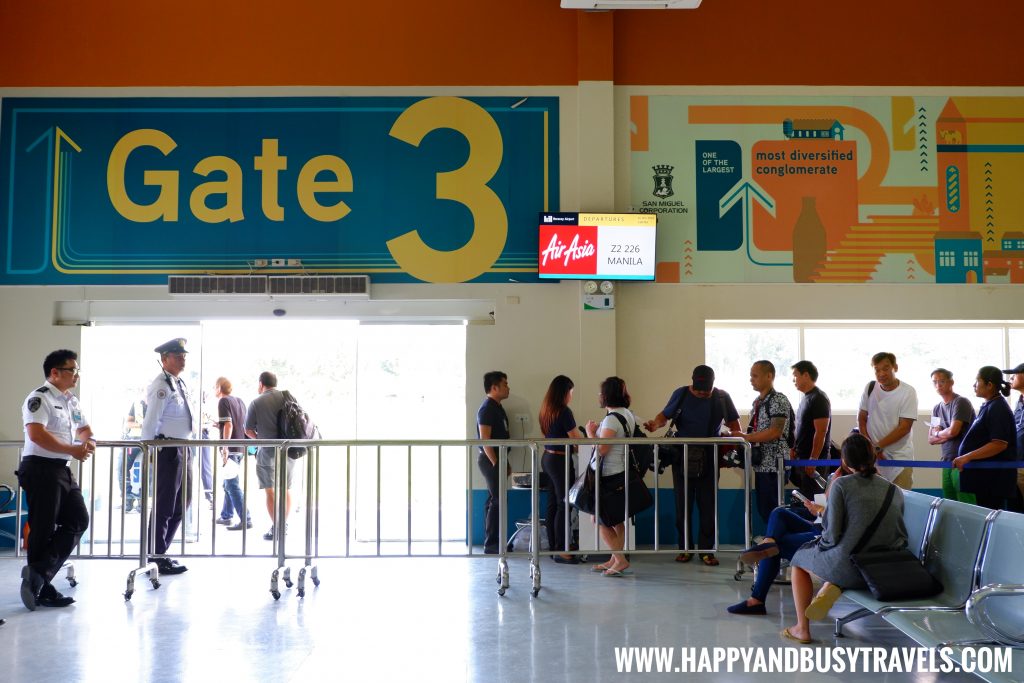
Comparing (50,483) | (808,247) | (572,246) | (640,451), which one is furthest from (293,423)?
(808,247)

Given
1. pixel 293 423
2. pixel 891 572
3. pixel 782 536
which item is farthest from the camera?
pixel 293 423

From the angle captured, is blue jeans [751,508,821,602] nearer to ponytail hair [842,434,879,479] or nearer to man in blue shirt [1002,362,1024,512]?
ponytail hair [842,434,879,479]

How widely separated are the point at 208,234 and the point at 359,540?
10.3ft

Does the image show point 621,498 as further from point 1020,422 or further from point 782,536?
point 1020,422

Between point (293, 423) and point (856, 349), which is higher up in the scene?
point (856, 349)

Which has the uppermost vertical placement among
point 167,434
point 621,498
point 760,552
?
point 167,434

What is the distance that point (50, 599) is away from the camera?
17.0 ft

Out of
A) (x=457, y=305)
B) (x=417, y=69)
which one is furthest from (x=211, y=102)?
(x=457, y=305)

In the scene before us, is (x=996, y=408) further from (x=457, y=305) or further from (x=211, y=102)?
(x=211, y=102)

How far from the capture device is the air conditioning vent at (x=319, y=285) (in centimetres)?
742

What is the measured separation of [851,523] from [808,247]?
4075 millimetres

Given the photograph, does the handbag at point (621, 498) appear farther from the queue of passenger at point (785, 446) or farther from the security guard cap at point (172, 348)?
the security guard cap at point (172, 348)

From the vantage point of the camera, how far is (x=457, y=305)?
7.65m

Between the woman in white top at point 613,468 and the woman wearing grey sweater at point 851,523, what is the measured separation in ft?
6.00
